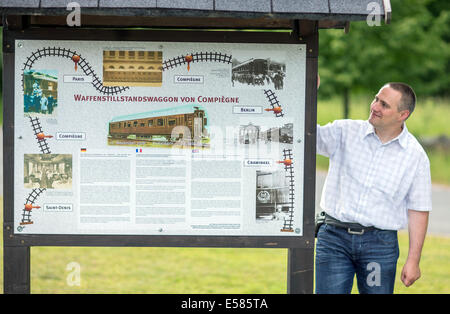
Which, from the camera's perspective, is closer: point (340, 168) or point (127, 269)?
point (340, 168)

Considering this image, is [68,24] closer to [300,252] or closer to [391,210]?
[300,252]

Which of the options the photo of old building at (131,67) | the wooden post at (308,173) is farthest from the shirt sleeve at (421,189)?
the photo of old building at (131,67)

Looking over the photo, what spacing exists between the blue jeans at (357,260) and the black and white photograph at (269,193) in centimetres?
48

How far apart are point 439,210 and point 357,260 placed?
738 centimetres

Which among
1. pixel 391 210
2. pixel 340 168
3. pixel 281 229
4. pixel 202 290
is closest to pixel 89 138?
pixel 281 229

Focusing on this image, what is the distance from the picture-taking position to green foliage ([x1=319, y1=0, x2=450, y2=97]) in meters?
16.6

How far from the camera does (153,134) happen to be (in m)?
4.09

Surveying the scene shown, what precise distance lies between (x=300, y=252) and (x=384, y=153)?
2.74 feet

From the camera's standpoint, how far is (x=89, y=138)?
4.08 m

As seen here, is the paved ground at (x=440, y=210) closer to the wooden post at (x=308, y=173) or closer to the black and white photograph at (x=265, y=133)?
the wooden post at (x=308, y=173)

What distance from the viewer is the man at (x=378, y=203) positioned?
167 inches

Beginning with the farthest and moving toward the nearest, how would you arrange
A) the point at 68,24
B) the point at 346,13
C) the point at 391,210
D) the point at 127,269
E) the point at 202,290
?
the point at 127,269 < the point at 202,290 < the point at 391,210 < the point at 68,24 < the point at 346,13

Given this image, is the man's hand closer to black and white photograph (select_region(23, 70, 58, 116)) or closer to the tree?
black and white photograph (select_region(23, 70, 58, 116))

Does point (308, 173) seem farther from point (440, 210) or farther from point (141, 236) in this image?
point (440, 210)
